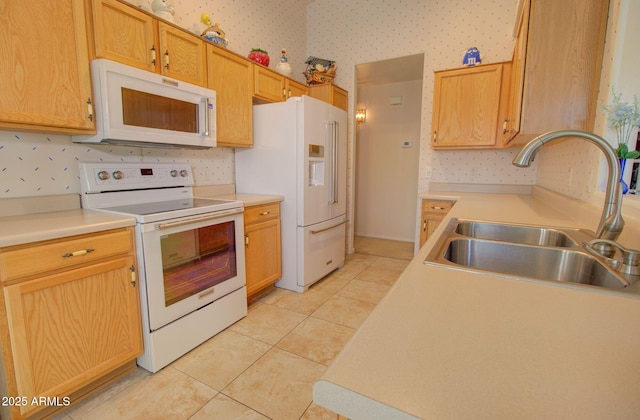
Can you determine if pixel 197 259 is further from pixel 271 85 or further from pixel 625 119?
pixel 625 119

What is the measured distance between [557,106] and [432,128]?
156 cm

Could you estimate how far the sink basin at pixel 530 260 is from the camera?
91 cm

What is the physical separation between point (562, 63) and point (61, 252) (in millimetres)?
2479

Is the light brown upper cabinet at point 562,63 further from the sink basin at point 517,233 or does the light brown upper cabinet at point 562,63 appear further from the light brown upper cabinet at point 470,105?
the light brown upper cabinet at point 470,105

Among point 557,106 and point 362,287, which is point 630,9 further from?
point 362,287

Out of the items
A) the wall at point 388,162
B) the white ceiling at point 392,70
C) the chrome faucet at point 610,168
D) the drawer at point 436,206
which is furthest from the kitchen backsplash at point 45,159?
the wall at point 388,162

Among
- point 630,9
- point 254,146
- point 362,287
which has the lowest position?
point 362,287

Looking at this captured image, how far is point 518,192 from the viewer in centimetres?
297

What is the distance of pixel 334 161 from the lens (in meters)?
2.92

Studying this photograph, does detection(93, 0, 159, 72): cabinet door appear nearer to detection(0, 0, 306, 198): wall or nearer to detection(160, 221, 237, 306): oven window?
detection(0, 0, 306, 198): wall

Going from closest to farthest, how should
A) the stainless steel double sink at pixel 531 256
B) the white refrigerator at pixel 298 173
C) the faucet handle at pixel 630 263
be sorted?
the faucet handle at pixel 630 263
the stainless steel double sink at pixel 531 256
the white refrigerator at pixel 298 173

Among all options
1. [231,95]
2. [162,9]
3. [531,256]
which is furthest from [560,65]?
[162,9]

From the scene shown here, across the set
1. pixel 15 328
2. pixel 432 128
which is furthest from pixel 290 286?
pixel 432 128

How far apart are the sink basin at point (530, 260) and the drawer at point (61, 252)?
1.48 metres
